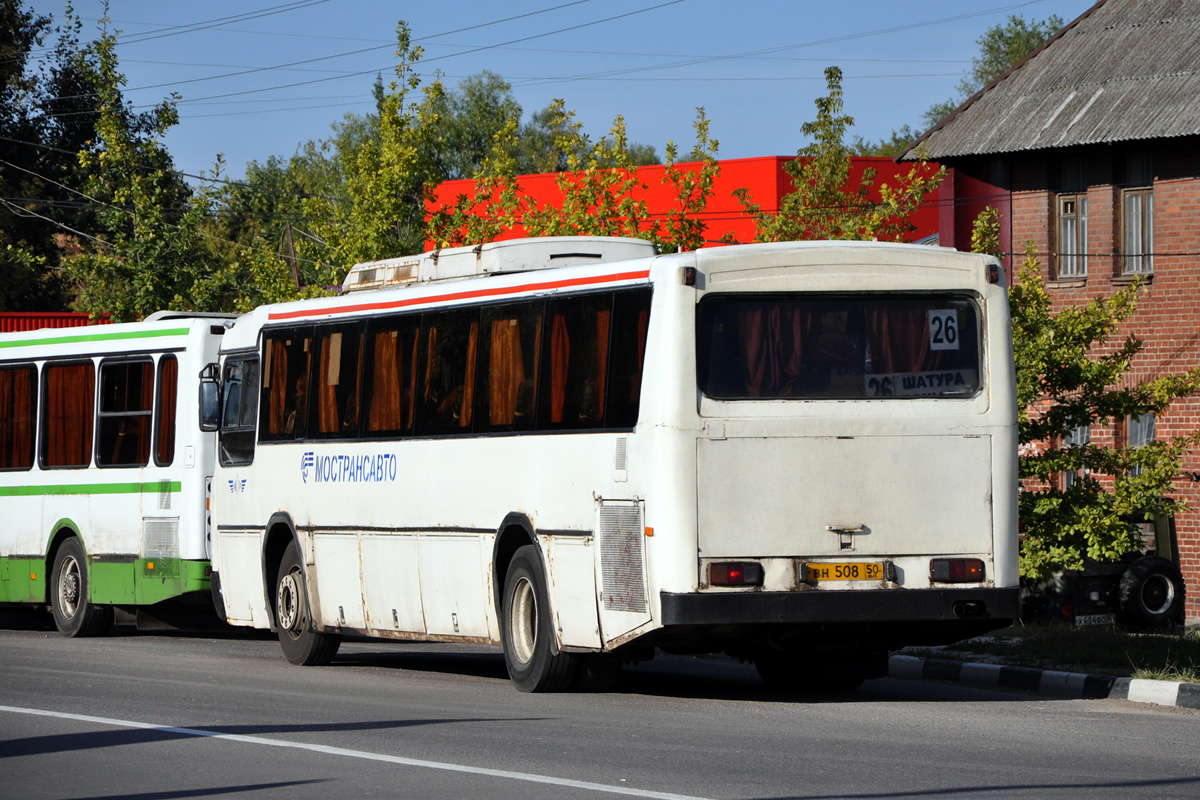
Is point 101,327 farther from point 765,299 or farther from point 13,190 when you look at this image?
point 13,190

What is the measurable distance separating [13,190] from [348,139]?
2929cm

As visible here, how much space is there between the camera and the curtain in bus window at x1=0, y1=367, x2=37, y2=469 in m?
21.9

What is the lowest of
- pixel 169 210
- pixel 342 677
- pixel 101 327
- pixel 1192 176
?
pixel 342 677

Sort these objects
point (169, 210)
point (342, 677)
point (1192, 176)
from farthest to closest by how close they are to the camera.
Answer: point (169, 210) → point (1192, 176) → point (342, 677)

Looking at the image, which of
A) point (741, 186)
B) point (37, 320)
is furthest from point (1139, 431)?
point (37, 320)

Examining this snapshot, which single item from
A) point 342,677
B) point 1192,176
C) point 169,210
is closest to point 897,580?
point 342,677

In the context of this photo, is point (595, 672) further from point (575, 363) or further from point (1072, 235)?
point (1072, 235)

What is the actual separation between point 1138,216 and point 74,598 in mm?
16402

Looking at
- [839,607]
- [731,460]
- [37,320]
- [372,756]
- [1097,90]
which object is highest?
[1097,90]

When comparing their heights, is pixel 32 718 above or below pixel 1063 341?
below

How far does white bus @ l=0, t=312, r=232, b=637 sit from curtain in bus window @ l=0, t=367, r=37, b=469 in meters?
0.02

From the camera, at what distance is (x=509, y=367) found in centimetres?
1402

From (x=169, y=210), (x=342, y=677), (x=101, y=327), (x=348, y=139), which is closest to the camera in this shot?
(x=342, y=677)

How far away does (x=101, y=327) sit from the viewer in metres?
21.1
